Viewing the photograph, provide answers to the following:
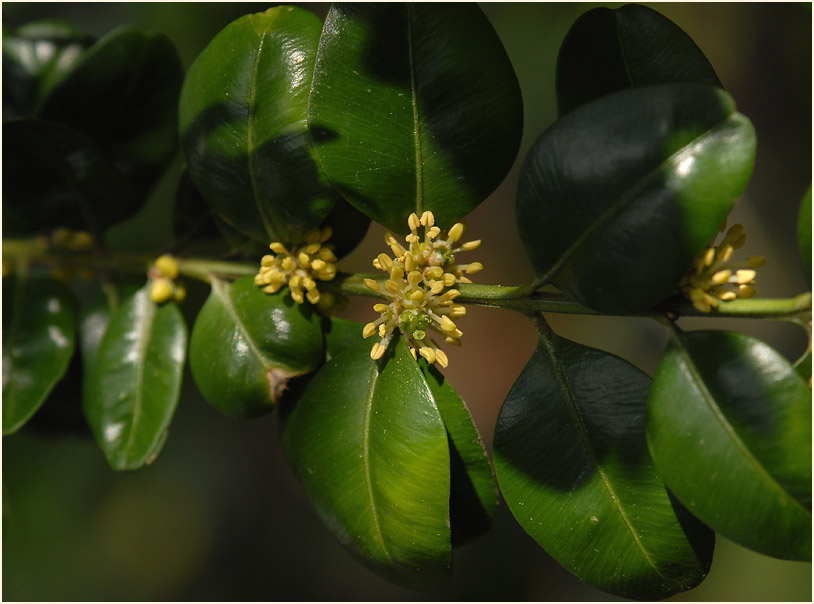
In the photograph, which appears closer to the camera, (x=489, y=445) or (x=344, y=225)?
(x=344, y=225)

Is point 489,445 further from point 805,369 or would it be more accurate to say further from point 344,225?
point 805,369

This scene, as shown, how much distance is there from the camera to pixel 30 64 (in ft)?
5.43

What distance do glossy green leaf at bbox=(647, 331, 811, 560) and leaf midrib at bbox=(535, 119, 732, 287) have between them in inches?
7.9

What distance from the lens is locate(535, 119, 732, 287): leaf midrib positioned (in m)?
0.83

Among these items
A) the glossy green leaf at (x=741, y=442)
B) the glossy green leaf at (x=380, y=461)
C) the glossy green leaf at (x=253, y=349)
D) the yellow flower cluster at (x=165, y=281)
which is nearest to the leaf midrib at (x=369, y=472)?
the glossy green leaf at (x=380, y=461)

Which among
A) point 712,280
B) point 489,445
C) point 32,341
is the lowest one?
point 489,445

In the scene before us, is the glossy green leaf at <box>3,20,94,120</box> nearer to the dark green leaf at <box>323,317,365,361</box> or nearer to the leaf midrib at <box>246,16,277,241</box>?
the leaf midrib at <box>246,16,277,241</box>

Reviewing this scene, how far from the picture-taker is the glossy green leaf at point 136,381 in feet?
4.36

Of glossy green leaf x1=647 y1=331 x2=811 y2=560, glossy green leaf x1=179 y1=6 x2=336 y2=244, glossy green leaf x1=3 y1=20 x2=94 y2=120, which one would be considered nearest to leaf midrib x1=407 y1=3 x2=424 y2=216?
glossy green leaf x1=179 y1=6 x2=336 y2=244

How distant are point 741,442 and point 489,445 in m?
2.38

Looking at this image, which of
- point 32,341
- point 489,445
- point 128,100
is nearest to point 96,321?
point 32,341

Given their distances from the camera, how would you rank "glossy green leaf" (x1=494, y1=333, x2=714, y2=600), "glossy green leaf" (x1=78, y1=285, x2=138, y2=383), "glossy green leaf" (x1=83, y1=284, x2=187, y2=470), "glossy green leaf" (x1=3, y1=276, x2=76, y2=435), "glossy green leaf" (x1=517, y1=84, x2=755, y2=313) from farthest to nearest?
"glossy green leaf" (x1=78, y1=285, x2=138, y2=383)
"glossy green leaf" (x1=3, y1=276, x2=76, y2=435)
"glossy green leaf" (x1=83, y1=284, x2=187, y2=470)
"glossy green leaf" (x1=494, y1=333, x2=714, y2=600)
"glossy green leaf" (x1=517, y1=84, x2=755, y2=313)

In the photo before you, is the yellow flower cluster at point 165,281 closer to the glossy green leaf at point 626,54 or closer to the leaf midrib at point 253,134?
the leaf midrib at point 253,134

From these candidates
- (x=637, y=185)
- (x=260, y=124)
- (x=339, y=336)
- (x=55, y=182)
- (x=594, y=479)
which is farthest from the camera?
(x=55, y=182)
